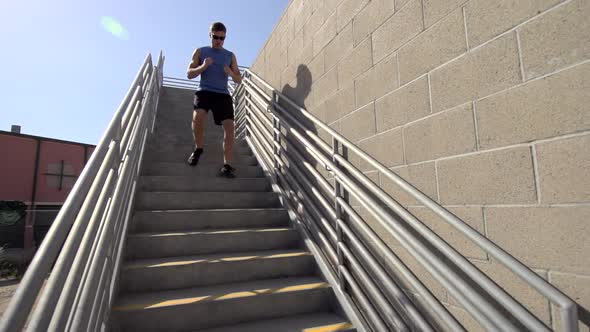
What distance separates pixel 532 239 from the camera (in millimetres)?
1114

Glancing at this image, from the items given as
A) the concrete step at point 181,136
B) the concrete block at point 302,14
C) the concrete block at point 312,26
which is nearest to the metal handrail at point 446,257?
the concrete block at point 312,26

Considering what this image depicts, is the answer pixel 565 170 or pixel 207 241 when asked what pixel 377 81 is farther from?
pixel 207 241

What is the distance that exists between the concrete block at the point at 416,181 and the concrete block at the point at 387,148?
64mm

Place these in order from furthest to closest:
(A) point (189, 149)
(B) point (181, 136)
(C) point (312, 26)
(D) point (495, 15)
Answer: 1. (B) point (181, 136)
2. (A) point (189, 149)
3. (C) point (312, 26)
4. (D) point (495, 15)

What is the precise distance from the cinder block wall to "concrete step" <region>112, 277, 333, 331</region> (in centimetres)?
70

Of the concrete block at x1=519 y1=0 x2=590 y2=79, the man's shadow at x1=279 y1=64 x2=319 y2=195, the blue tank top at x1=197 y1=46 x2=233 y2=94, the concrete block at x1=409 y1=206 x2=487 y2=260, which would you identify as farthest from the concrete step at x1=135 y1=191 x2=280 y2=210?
the concrete block at x1=519 y1=0 x2=590 y2=79

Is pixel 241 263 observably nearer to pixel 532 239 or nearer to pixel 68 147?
pixel 532 239

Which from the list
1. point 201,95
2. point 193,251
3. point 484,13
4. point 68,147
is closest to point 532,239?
point 484,13

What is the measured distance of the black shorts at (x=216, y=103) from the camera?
3.43 m

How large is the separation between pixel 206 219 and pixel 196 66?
1712 mm

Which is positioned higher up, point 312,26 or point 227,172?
point 312,26

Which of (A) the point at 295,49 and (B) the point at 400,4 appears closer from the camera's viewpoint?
(B) the point at 400,4

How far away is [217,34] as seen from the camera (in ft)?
11.1

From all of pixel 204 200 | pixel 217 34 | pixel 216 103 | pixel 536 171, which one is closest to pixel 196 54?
pixel 217 34
